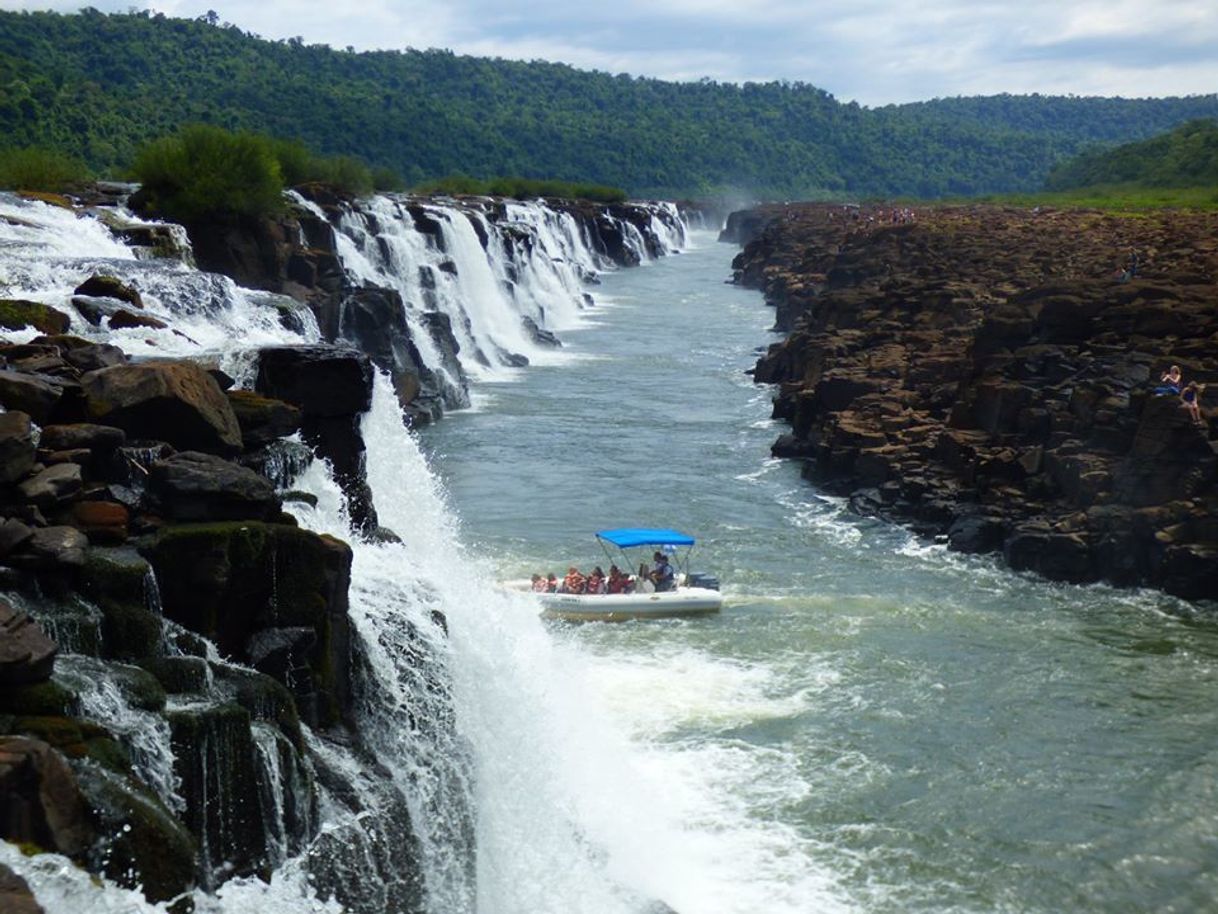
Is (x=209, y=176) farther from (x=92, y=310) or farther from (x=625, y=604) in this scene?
(x=625, y=604)

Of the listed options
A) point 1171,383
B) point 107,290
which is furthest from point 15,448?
point 1171,383

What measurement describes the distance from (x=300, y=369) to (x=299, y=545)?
612cm

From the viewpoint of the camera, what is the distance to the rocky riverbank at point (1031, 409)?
27.5 metres

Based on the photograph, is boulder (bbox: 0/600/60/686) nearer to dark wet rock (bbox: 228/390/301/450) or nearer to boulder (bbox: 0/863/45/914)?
boulder (bbox: 0/863/45/914)

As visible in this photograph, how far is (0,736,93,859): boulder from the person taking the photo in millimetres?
10125

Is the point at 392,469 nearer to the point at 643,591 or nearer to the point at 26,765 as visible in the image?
the point at 643,591

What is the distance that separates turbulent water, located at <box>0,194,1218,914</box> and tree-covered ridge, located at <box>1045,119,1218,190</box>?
89.3 meters

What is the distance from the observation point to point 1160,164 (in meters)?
124

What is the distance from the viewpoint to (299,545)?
1450 centimetres

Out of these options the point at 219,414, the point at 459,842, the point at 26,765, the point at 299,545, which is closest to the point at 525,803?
the point at 459,842

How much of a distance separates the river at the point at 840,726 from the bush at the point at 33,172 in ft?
52.3

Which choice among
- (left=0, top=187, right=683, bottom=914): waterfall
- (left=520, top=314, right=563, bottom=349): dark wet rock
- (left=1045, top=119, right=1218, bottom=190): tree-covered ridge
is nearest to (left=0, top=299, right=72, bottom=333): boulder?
(left=0, top=187, right=683, bottom=914): waterfall

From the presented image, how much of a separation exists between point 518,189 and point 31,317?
8853cm

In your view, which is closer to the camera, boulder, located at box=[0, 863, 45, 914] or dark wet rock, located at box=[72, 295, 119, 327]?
boulder, located at box=[0, 863, 45, 914]
